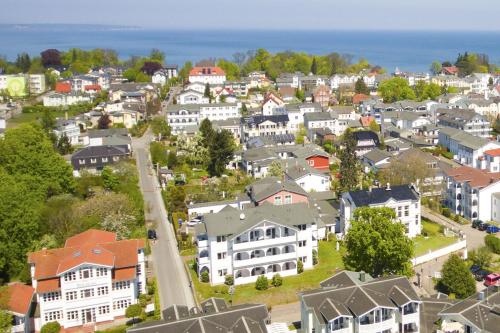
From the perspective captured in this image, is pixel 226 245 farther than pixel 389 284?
Yes

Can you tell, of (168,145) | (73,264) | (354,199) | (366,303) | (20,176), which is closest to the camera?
(366,303)

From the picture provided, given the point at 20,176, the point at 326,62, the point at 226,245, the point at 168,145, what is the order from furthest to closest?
the point at 326,62, the point at 168,145, the point at 20,176, the point at 226,245

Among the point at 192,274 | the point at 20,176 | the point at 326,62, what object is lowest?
the point at 192,274

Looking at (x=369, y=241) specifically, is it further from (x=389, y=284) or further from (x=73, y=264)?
(x=73, y=264)

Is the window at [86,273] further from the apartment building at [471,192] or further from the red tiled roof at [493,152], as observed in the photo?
the red tiled roof at [493,152]

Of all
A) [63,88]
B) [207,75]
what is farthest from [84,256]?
[207,75]

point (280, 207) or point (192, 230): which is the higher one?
point (280, 207)

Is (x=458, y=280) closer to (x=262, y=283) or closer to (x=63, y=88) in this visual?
(x=262, y=283)

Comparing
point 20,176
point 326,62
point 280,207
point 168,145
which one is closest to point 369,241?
point 280,207
